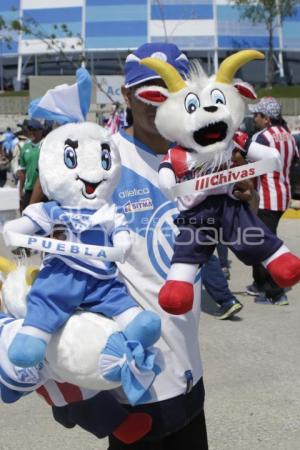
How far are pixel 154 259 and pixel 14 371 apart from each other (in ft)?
1.87

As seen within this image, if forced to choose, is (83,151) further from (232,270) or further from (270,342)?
(232,270)

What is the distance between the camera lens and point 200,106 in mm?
2115

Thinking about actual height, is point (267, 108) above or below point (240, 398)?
above

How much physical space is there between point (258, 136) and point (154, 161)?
3594 mm

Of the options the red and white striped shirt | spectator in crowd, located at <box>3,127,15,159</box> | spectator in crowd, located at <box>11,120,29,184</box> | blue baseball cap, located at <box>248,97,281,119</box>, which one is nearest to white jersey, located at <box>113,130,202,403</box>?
the red and white striped shirt

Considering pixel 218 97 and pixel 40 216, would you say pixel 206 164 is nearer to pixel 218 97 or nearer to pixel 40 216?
pixel 218 97

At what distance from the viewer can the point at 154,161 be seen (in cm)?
236

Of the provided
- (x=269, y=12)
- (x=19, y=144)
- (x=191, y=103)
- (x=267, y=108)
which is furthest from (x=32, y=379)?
(x=269, y=12)

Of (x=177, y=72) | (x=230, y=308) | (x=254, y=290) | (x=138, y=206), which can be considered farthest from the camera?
(x=254, y=290)

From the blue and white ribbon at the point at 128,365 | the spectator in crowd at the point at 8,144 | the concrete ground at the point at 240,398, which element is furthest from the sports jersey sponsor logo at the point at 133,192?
the spectator in crowd at the point at 8,144

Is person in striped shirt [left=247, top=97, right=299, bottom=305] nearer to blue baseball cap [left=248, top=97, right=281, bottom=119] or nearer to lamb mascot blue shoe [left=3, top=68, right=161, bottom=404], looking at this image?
blue baseball cap [left=248, top=97, right=281, bottom=119]

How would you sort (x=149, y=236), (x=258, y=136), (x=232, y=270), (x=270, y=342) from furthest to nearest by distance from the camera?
(x=232, y=270)
(x=258, y=136)
(x=270, y=342)
(x=149, y=236)

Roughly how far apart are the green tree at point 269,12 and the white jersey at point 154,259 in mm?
38609

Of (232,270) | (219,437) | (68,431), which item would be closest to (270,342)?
(219,437)
